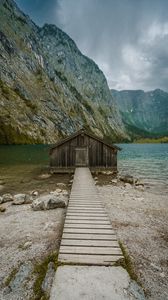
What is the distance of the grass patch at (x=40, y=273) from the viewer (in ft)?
19.3

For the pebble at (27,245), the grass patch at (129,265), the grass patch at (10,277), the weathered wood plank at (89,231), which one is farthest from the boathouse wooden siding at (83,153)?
the grass patch at (10,277)

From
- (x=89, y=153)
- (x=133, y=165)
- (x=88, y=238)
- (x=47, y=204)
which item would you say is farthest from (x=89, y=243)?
(x=133, y=165)

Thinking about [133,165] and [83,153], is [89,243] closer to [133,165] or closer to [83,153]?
[83,153]

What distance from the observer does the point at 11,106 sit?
108938 mm

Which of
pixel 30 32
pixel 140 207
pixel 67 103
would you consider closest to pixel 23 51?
pixel 30 32

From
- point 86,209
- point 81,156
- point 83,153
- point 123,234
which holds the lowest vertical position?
point 123,234

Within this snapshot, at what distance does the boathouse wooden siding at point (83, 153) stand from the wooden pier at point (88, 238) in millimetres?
17623

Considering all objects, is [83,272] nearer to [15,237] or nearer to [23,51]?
[15,237]

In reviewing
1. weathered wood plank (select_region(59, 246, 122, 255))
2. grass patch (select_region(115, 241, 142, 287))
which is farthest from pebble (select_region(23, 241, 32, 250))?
grass patch (select_region(115, 241, 142, 287))

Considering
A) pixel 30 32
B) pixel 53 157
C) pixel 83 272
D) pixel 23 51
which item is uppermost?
pixel 30 32

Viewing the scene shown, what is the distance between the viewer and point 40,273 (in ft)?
22.7

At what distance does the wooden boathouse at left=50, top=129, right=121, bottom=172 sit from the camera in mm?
29562

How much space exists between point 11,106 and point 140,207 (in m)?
106

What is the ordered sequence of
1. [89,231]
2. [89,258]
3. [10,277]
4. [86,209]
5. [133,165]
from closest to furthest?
[89,258] → [10,277] → [89,231] → [86,209] → [133,165]
